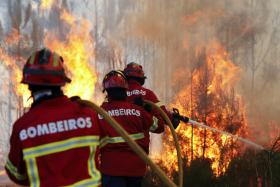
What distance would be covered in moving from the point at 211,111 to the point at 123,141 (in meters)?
10.4

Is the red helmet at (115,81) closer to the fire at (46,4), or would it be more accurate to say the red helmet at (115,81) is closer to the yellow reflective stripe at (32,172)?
the yellow reflective stripe at (32,172)

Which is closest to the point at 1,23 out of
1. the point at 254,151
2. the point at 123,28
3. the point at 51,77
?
the point at 123,28

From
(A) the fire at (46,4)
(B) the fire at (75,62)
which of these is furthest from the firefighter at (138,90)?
(A) the fire at (46,4)

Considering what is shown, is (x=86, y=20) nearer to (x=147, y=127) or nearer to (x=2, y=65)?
(x=2, y=65)

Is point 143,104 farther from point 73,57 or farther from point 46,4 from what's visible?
point 46,4

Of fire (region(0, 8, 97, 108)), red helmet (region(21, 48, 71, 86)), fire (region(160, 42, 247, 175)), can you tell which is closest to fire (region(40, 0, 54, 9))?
fire (region(0, 8, 97, 108))

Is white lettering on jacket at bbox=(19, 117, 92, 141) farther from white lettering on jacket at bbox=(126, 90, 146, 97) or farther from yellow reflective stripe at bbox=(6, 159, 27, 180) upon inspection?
white lettering on jacket at bbox=(126, 90, 146, 97)

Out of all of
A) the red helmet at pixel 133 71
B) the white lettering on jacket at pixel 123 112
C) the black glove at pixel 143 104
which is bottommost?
the white lettering on jacket at pixel 123 112

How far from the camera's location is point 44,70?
2564mm

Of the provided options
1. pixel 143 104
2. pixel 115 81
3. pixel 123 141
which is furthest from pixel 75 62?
pixel 123 141

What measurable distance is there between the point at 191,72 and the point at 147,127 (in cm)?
1358

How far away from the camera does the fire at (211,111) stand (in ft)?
39.8

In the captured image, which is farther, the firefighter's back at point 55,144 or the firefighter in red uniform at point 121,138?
the firefighter in red uniform at point 121,138

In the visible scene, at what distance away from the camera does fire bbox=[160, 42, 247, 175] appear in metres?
12.1
